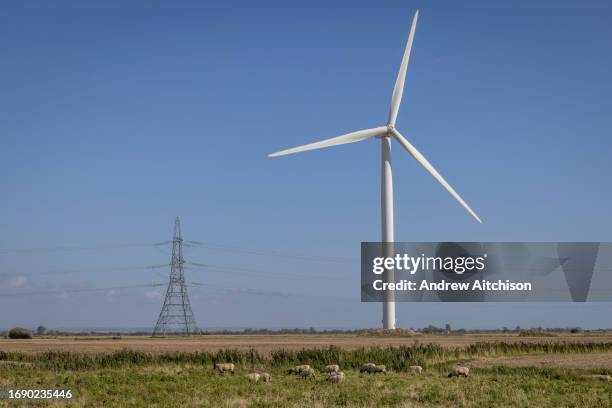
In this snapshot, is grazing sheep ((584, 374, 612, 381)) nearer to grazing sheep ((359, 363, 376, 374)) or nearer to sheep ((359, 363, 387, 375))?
sheep ((359, 363, 387, 375))

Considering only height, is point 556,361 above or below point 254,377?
above

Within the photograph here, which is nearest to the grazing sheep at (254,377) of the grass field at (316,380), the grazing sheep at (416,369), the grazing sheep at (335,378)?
the grass field at (316,380)

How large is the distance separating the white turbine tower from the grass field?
38.2 metres

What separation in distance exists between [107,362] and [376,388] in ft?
69.5

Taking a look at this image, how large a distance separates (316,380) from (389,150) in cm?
6465

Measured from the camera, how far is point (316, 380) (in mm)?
40375

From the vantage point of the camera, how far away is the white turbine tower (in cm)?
9544

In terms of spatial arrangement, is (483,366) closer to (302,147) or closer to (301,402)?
(301,402)

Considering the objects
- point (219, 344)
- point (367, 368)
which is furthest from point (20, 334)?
point (367, 368)

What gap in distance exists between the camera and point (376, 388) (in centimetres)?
3625

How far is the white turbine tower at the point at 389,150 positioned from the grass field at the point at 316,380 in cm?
3818

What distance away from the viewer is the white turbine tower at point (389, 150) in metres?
95.4

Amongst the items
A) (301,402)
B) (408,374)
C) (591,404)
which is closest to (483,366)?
(408,374)

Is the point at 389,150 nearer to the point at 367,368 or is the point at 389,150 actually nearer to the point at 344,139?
the point at 344,139
